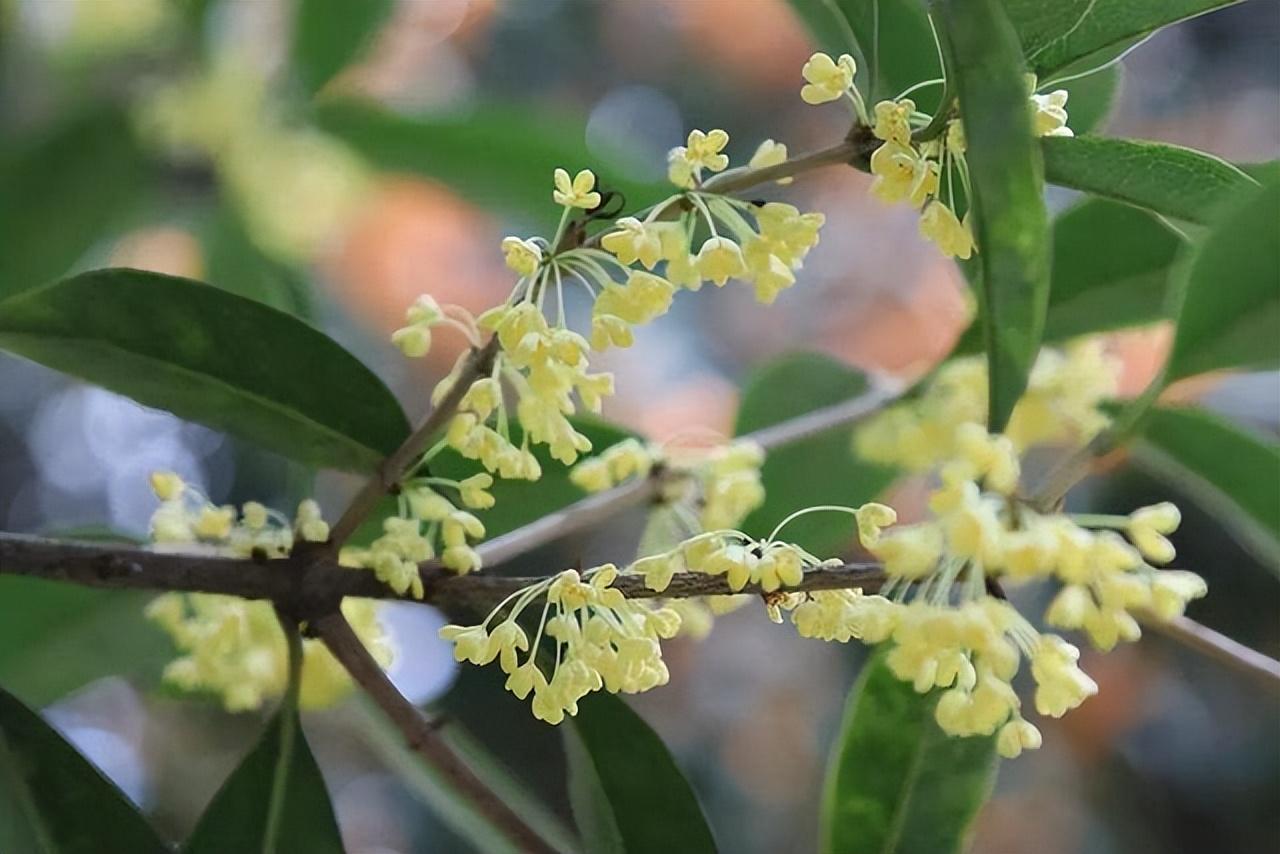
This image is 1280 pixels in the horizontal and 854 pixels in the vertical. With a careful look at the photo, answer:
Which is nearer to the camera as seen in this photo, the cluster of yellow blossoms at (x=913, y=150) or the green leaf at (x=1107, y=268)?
the cluster of yellow blossoms at (x=913, y=150)

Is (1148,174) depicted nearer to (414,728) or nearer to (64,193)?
(414,728)

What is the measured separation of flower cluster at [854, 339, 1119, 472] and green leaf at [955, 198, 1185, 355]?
4cm

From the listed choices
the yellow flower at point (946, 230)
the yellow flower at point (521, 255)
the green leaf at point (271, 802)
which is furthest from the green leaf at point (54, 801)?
the yellow flower at point (946, 230)

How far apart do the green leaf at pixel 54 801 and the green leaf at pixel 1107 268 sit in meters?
0.48

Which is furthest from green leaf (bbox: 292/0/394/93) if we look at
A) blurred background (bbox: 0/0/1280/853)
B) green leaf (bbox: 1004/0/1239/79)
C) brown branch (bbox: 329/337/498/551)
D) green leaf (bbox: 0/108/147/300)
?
green leaf (bbox: 1004/0/1239/79)

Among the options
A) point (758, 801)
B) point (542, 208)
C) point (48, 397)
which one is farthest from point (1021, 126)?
point (48, 397)

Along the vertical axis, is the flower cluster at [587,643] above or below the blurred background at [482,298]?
above

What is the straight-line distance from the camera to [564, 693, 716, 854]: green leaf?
516mm

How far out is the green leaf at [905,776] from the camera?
54 centimetres

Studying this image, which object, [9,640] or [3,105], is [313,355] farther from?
[3,105]

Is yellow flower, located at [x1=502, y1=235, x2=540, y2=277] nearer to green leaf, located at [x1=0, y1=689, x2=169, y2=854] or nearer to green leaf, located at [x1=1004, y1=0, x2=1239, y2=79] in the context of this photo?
green leaf, located at [x1=1004, y1=0, x2=1239, y2=79]

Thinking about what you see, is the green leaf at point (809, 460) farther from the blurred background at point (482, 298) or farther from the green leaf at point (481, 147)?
the green leaf at point (481, 147)

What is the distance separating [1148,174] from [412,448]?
0.28 m

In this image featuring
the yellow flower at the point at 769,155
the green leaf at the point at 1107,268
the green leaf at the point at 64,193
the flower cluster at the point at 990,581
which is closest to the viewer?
the flower cluster at the point at 990,581
